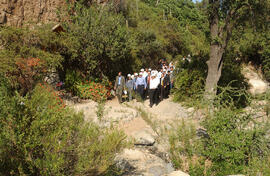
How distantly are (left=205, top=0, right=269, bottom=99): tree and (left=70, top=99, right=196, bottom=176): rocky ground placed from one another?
97.9 inches

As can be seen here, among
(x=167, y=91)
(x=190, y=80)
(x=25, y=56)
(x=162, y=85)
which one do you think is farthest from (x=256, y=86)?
(x=25, y=56)

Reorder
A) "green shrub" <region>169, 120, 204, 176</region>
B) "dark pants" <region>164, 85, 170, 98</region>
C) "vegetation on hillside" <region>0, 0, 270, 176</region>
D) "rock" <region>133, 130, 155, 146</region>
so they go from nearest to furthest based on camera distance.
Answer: "vegetation on hillside" <region>0, 0, 270, 176</region>
"green shrub" <region>169, 120, 204, 176</region>
"rock" <region>133, 130, 155, 146</region>
"dark pants" <region>164, 85, 170, 98</region>

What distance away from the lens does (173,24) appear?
29234 millimetres

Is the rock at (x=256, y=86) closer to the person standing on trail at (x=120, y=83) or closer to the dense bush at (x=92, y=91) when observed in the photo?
the person standing on trail at (x=120, y=83)

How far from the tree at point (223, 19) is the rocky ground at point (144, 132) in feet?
8.15

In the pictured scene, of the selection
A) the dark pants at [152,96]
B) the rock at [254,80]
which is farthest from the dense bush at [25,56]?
the rock at [254,80]

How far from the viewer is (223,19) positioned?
1089cm

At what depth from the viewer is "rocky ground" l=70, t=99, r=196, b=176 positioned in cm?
613

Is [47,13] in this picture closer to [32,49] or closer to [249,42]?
[32,49]

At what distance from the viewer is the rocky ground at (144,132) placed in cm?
613

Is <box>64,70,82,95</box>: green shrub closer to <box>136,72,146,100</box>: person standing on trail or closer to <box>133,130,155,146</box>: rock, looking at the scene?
<box>136,72,146,100</box>: person standing on trail

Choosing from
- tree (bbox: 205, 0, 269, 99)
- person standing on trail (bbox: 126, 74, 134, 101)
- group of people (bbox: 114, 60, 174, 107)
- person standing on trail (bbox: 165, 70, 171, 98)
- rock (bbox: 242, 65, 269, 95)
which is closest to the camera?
tree (bbox: 205, 0, 269, 99)

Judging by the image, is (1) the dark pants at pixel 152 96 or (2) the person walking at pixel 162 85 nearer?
(1) the dark pants at pixel 152 96

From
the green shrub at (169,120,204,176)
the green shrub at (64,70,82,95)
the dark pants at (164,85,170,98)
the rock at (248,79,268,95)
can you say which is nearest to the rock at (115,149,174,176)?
the green shrub at (169,120,204,176)
